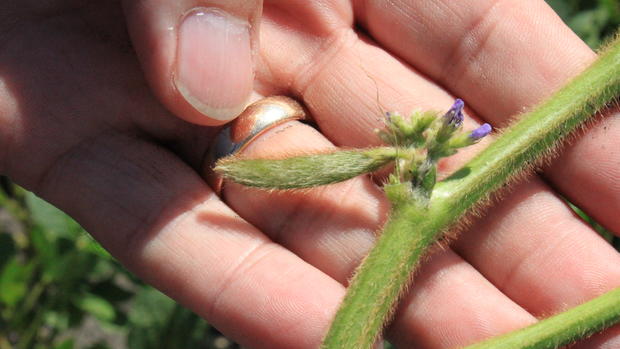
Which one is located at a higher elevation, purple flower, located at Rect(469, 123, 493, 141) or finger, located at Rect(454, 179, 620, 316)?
purple flower, located at Rect(469, 123, 493, 141)

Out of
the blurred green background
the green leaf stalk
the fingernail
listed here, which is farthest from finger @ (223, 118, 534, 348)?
the blurred green background

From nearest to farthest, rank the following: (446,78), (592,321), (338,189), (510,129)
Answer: (592,321) → (510,129) → (338,189) → (446,78)

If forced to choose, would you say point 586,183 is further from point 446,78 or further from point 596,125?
point 446,78

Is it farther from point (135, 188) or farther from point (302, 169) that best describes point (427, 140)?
point (135, 188)

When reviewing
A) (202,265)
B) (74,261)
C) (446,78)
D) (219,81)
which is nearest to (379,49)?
(446,78)

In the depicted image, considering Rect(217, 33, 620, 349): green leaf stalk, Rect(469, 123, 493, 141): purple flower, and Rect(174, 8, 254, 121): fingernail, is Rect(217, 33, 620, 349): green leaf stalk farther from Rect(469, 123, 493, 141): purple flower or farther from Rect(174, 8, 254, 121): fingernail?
Rect(174, 8, 254, 121): fingernail

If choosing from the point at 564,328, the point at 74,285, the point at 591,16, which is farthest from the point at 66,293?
the point at 591,16

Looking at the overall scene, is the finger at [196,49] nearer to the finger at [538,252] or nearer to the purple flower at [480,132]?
the purple flower at [480,132]
